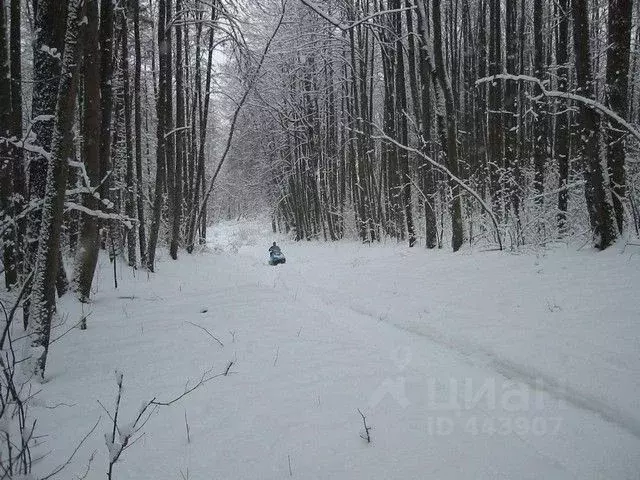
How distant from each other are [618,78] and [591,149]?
3.28 feet

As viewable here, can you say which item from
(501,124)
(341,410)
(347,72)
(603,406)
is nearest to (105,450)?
(341,410)

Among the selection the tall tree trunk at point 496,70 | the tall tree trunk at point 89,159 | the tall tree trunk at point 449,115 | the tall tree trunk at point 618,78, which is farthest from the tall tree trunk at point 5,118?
the tall tree trunk at point 496,70

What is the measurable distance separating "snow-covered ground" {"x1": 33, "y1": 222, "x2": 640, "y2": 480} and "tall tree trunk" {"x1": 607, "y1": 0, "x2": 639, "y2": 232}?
1.03 metres

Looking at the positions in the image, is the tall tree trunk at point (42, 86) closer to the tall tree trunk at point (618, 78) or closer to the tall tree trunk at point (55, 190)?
the tall tree trunk at point (55, 190)

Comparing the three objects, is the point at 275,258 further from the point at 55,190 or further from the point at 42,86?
the point at 55,190

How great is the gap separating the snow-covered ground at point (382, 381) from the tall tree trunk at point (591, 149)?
439 millimetres

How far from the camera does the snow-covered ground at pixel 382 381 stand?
223cm

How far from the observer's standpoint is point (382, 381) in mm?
3189

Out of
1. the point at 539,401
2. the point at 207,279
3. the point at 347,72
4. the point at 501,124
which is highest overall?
the point at 347,72

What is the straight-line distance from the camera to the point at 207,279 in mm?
8695

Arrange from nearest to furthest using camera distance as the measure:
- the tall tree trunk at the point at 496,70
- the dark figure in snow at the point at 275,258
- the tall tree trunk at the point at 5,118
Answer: the tall tree trunk at the point at 5,118 < the tall tree trunk at the point at 496,70 < the dark figure in snow at the point at 275,258

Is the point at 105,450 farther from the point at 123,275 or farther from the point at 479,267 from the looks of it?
the point at 123,275

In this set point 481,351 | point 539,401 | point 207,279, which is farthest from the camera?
point 207,279

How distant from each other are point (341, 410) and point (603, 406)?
1.89 metres
